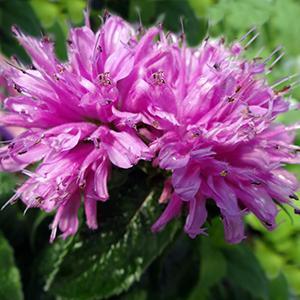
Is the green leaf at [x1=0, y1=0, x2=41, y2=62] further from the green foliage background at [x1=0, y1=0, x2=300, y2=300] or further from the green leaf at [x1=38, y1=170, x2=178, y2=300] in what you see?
the green leaf at [x1=38, y1=170, x2=178, y2=300]

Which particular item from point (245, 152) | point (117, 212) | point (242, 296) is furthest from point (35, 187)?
point (242, 296)

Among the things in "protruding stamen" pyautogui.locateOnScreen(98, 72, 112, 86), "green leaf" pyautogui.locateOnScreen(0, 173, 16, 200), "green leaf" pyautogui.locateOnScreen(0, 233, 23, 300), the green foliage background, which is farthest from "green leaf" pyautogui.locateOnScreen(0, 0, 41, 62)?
"protruding stamen" pyautogui.locateOnScreen(98, 72, 112, 86)

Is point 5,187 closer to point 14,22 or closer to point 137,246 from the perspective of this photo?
point 137,246

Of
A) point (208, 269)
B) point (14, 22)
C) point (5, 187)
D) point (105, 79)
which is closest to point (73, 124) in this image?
point (105, 79)

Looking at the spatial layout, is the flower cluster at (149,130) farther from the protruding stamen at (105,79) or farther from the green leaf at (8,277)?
the green leaf at (8,277)

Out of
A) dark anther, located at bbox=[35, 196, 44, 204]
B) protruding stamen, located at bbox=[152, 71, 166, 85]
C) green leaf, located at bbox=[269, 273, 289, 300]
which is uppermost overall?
protruding stamen, located at bbox=[152, 71, 166, 85]

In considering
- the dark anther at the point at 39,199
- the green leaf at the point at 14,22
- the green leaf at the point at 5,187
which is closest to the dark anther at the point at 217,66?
the dark anther at the point at 39,199

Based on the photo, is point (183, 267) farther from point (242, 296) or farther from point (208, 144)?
point (208, 144)
